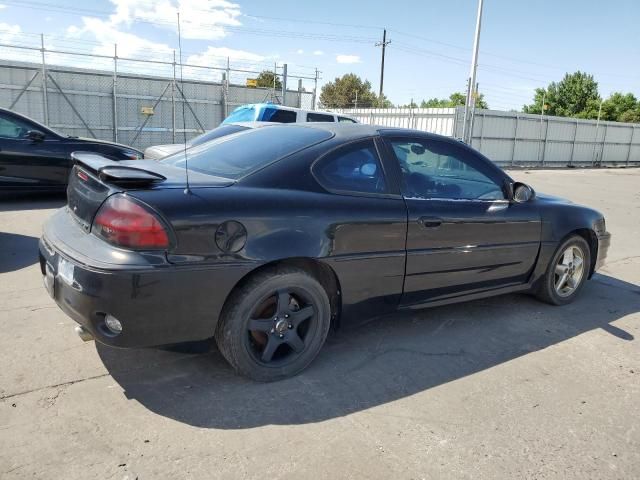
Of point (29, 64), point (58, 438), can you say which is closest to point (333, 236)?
point (58, 438)

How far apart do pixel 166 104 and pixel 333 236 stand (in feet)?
56.5

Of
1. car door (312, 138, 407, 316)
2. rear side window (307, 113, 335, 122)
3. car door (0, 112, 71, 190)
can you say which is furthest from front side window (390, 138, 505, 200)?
rear side window (307, 113, 335, 122)

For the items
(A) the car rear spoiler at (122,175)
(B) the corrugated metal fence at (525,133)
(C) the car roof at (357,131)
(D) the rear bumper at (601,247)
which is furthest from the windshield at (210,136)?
(B) the corrugated metal fence at (525,133)

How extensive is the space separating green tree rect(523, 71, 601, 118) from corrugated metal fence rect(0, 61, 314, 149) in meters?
44.3

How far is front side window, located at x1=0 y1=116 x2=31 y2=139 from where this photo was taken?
798 cm

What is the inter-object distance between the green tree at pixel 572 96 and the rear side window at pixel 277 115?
49059 millimetres

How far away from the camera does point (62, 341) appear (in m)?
3.52

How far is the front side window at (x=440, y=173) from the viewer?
Result: 12.2 feet

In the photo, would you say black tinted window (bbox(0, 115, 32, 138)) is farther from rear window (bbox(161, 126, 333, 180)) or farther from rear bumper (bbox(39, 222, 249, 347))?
rear bumper (bbox(39, 222, 249, 347))

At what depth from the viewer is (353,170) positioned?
346cm

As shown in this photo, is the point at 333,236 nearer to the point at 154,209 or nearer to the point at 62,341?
the point at 154,209

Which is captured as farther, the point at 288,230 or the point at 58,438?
the point at 288,230

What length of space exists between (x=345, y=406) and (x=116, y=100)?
1707 cm

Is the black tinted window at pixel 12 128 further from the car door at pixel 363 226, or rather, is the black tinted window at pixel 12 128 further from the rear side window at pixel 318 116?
the car door at pixel 363 226
